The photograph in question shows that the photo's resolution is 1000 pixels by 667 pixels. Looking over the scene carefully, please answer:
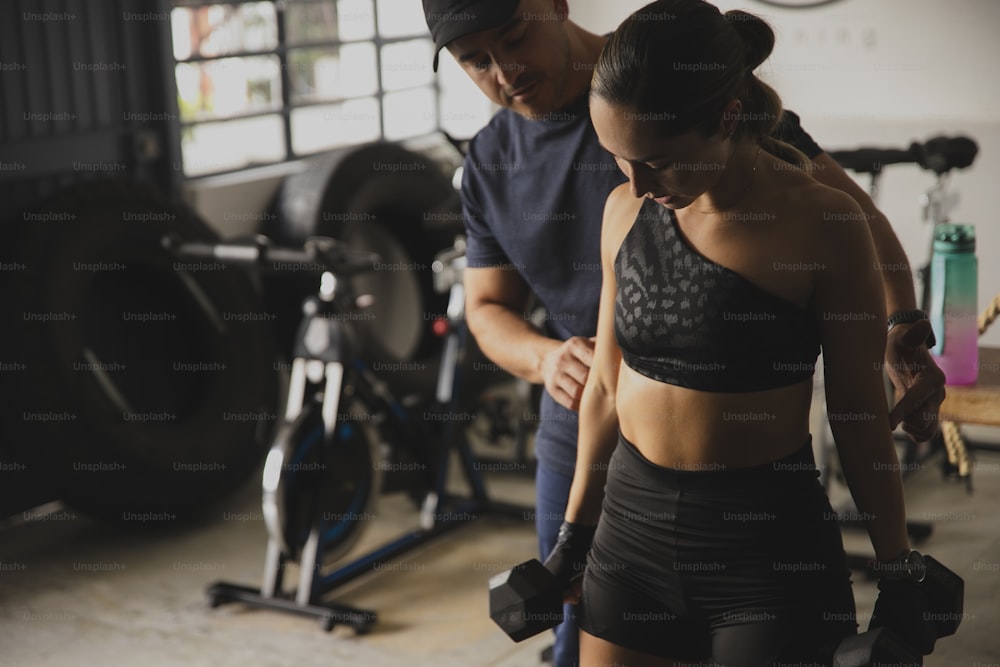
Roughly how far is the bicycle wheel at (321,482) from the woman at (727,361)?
195cm

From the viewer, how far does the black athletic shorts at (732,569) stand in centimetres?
134

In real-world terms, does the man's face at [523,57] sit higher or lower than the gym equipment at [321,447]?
higher

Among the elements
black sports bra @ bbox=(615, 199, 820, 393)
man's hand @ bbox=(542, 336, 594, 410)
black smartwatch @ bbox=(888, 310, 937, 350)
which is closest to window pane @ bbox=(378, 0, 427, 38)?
Result: man's hand @ bbox=(542, 336, 594, 410)

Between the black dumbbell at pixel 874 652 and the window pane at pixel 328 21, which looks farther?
the window pane at pixel 328 21

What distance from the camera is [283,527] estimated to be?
10.8 feet

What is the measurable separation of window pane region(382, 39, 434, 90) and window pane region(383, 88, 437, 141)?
54mm

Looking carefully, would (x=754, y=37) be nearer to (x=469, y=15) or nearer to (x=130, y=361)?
(x=469, y=15)

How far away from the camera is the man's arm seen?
164cm

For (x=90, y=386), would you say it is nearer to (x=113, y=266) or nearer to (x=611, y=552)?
(x=113, y=266)

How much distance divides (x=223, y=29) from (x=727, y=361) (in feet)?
14.2

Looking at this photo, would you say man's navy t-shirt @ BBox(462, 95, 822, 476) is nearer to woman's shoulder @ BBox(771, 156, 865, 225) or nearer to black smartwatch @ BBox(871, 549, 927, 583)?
woman's shoulder @ BBox(771, 156, 865, 225)

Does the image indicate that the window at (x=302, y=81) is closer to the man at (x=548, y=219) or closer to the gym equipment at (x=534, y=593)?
the man at (x=548, y=219)

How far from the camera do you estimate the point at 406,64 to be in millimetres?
6340

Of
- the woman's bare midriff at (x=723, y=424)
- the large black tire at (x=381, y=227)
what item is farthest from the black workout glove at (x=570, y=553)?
the large black tire at (x=381, y=227)
